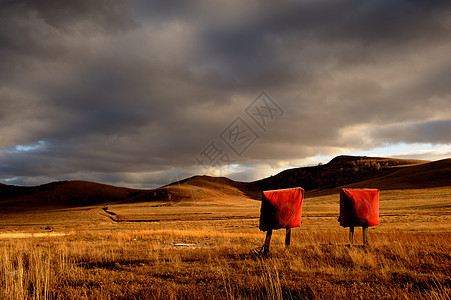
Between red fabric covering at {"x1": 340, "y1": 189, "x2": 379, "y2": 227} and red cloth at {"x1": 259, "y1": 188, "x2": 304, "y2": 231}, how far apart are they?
2.79m

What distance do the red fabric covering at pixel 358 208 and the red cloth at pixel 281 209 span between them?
279cm

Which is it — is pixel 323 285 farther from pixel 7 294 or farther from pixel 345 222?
pixel 345 222

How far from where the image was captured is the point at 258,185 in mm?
192500

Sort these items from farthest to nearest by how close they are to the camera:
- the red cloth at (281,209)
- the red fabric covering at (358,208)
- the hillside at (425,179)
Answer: the hillside at (425,179) < the red fabric covering at (358,208) < the red cloth at (281,209)

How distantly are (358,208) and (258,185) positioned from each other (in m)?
179

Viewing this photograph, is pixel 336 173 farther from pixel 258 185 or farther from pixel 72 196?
pixel 72 196

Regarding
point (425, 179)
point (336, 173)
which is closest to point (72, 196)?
point (336, 173)

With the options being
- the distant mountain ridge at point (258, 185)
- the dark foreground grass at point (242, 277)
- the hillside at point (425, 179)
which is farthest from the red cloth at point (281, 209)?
the distant mountain ridge at point (258, 185)

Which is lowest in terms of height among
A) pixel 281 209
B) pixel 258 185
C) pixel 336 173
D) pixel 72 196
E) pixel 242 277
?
pixel 258 185

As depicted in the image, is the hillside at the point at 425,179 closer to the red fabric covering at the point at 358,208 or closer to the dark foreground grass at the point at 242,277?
the red fabric covering at the point at 358,208

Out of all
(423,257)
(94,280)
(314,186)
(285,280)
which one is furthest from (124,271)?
(314,186)

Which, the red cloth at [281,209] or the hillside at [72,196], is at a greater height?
the red cloth at [281,209]

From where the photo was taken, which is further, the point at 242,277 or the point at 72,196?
the point at 72,196

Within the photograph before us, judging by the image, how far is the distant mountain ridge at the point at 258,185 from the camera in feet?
319
